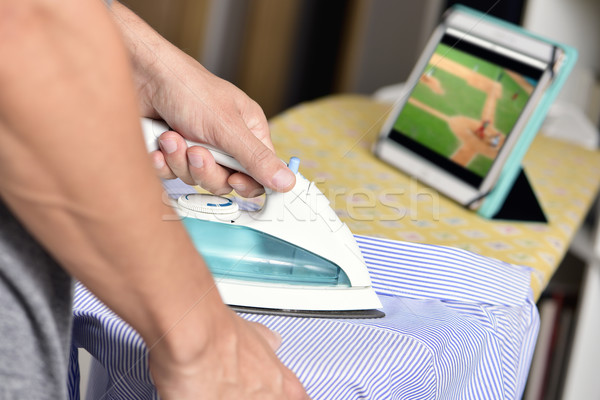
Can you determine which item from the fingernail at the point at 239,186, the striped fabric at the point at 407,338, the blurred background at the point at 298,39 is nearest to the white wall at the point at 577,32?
the blurred background at the point at 298,39

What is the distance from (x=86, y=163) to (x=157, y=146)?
0.52 metres

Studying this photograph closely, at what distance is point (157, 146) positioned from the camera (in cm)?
91

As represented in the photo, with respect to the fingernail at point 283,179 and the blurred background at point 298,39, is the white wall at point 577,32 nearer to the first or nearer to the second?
the blurred background at point 298,39

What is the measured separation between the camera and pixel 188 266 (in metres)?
0.48

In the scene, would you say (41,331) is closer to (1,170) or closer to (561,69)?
(1,170)

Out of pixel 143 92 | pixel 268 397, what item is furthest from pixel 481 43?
pixel 268 397

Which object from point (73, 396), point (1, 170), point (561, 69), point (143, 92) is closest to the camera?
point (1, 170)

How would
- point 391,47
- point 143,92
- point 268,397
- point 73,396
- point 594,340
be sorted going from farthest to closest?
point 391,47
point 594,340
point 143,92
point 73,396
point 268,397

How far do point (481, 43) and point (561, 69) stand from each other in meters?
0.17

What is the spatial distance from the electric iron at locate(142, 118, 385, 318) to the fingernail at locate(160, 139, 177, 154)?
0.09 m

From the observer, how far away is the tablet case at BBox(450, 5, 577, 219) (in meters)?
1.20

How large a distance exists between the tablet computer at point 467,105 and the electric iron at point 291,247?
20.1 inches

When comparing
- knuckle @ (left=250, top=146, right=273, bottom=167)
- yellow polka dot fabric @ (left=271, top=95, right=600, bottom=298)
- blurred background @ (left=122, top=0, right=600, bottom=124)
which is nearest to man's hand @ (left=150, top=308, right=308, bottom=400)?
knuckle @ (left=250, top=146, right=273, bottom=167)

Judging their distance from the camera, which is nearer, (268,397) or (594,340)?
(268,397)
